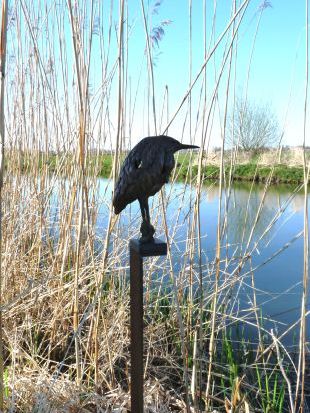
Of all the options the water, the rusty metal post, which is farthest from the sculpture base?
the water

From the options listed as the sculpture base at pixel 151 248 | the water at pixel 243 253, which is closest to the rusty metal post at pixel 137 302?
the sculpture base at pixel 151 248

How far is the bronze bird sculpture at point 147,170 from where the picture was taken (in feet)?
2.09

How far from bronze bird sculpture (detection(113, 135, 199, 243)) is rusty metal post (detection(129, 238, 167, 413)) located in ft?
0.07

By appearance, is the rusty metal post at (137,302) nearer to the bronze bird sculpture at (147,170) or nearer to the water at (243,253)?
the bronze bird sculpture at (147,170)

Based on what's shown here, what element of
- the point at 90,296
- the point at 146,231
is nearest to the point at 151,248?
the point at 146,231

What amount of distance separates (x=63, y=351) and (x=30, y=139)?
2.54ft

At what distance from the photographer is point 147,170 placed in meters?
0.64

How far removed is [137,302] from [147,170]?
0.80 feet

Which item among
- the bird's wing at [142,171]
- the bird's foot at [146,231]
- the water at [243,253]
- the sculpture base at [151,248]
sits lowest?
the water at [243,253]

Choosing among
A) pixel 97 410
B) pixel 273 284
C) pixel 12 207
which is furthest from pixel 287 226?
pixel 97 410

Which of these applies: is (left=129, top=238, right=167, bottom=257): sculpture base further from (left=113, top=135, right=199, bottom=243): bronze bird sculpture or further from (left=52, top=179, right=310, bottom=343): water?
(left=52, top=179, right=310, bottom=343): water

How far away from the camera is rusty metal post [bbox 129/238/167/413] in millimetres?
654

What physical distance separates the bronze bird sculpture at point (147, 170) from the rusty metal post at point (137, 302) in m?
0.02

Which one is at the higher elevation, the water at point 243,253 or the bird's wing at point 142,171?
the bird's wing at point 142,171
